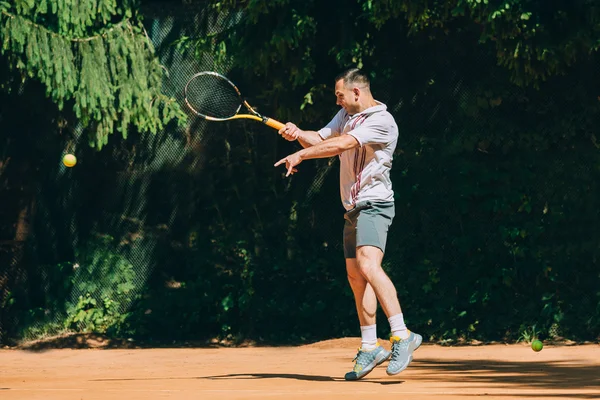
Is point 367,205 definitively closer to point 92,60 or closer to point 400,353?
point 400,353

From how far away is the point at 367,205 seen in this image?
694 centimetres

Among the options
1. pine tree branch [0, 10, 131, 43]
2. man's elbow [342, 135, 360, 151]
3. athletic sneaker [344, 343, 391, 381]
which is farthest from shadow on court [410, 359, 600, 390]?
pine tree branch [0, 10, 131, 43]

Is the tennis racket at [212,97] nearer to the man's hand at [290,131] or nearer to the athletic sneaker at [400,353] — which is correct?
the man's hand at [290,131]

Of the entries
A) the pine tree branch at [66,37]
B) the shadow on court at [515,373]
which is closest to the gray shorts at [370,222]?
the shadow on court at [515,373]

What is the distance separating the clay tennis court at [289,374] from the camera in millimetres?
6445

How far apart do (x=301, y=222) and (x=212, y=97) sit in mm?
1537

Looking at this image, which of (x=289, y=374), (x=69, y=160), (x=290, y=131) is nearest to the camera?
(x=290, y=131)

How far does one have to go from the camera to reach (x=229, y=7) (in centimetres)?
1053

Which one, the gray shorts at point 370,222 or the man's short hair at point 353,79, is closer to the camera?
the gray shorts at point 370,222

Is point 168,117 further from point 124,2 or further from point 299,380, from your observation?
point 299,380

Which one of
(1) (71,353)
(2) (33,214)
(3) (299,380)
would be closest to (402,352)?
(3) (299,380)

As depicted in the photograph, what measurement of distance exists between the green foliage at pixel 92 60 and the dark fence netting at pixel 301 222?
0.74 m

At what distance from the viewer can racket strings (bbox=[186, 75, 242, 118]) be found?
9.89 metres

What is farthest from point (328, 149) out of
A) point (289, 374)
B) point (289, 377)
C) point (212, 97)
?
point (212, 97)
